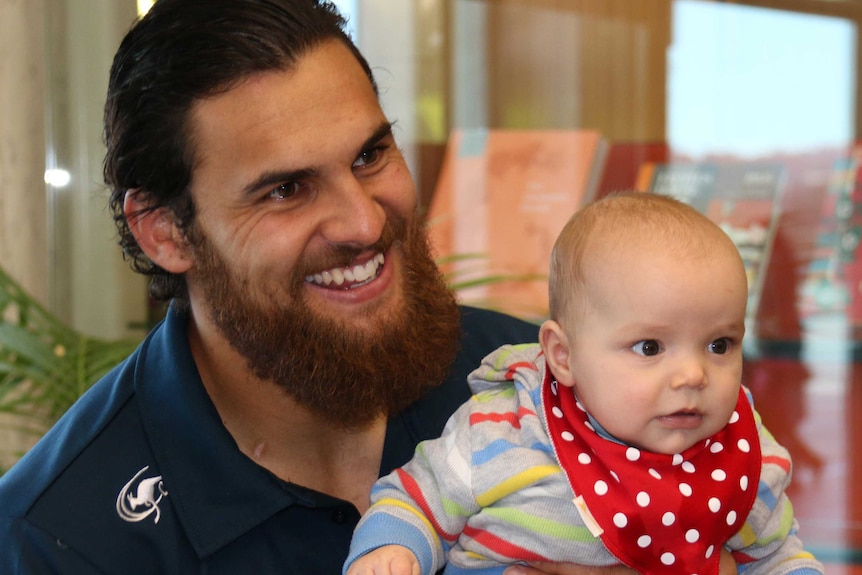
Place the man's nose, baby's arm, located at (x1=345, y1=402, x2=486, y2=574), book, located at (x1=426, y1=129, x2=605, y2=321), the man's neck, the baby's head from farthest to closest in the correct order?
book, located at (x1=426, y1=129, x2=605, y2=321), the man's neck, the man's nose, baby's arm, located at (x1=345, y1=402, x2=486, y2=574), the baby's head

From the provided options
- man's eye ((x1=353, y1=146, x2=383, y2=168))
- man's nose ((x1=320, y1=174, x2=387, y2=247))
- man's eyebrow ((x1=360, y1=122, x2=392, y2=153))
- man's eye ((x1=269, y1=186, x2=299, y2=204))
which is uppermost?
man's eyebrow ((x1=360, y1=122, x2=392, y2=153))

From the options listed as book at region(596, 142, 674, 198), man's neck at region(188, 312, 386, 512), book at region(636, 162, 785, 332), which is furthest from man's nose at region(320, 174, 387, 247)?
book at region(596, 142, 674, 198)

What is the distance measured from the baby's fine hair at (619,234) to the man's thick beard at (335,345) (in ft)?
1.43

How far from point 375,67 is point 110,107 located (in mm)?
1820

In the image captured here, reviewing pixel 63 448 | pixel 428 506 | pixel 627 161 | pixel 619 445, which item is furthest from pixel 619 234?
pixel 627 161

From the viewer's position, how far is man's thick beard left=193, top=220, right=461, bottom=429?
1.92m

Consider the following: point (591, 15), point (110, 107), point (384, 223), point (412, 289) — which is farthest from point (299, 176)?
point (591, 15)

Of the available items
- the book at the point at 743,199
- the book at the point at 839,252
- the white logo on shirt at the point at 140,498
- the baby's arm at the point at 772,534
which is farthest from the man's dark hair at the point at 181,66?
the book at the point at 839,252

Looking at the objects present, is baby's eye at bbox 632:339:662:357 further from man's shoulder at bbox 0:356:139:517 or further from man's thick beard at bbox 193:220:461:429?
man's shoulder at bbox 0:356:139:517

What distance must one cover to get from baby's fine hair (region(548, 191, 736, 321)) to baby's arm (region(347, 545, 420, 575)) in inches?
16.0

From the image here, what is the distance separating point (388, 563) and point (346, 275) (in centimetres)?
59

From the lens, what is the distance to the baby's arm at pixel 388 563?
1.48m

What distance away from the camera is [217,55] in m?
1.85

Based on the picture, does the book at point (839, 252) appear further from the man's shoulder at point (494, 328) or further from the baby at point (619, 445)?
the baby at point (619, 445)
